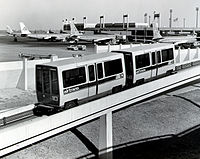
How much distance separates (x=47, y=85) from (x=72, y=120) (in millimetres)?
1932

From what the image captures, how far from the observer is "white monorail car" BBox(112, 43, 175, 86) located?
57.1 ft

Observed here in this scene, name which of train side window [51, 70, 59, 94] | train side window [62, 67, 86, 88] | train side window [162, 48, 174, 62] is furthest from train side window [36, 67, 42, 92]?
train side window [162, 48, 174, 62]

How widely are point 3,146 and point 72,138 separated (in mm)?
7235

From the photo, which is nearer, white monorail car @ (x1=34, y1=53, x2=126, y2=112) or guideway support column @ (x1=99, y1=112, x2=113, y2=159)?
white monorail car @ (x1=34, y1=53, x2=126, y2=112)

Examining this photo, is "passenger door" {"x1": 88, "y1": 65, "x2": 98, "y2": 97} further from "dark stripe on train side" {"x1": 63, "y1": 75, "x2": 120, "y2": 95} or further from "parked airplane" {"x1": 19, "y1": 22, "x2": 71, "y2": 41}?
"parked airplane" {"x1": 19, "y1": 22, "x2": 71, "y2": 41}

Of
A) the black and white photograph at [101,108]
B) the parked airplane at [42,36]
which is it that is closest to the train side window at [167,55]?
the black and white photograph at [101,108]

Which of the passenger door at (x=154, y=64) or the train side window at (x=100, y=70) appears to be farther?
the passenger door at (x=154, y=64)

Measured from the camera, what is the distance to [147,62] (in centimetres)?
1856

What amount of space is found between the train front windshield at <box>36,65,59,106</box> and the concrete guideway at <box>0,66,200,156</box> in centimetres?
105

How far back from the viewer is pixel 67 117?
12539mm

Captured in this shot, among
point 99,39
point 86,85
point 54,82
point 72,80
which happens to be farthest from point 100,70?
point 99,39

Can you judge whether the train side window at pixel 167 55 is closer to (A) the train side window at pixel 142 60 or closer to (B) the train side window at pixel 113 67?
(A) the train side window at pixel 142 60

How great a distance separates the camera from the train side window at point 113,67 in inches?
611

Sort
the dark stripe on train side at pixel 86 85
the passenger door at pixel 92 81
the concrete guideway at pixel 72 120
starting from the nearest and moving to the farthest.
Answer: the concrete guideway at pixel 72 120 < the dark stripe on train side at pixel 86 85 < the passenger door at pixel 92 81
